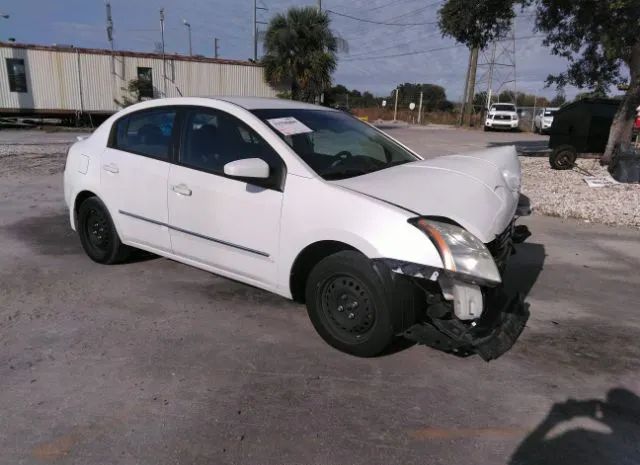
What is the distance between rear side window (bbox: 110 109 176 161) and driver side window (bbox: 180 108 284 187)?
0.73ft

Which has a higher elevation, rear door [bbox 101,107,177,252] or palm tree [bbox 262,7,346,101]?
palm tree [bbox 262,7,346,101]

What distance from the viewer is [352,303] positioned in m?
3.31

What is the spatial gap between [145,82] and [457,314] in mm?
26744

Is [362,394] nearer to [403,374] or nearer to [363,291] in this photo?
[403,374]

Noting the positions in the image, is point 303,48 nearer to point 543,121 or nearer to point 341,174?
point 543,121

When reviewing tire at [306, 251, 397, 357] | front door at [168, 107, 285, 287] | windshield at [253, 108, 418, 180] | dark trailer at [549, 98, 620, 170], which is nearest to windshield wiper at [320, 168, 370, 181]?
windshield at [253, 108, 418, 180]

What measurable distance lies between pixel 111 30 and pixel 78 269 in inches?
1176

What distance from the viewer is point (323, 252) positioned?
3486mm

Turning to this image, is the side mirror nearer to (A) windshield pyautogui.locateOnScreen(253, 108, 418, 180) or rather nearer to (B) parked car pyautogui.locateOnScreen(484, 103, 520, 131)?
(A) windshield pyautogui.locateOnScreen(253, 108, 418, 180)

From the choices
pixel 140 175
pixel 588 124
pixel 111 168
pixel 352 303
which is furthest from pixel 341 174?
pixel 588 124

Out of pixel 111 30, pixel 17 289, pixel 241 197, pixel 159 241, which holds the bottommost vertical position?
pixel 17 289

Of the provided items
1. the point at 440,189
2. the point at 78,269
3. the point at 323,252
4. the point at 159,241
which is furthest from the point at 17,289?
the point at 440,189

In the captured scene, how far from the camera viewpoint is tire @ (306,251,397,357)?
3.13 m

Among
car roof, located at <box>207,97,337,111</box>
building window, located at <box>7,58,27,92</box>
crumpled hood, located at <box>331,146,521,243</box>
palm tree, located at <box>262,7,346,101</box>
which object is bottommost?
crumpled hood, located at <box>331,146,521,243</box>
